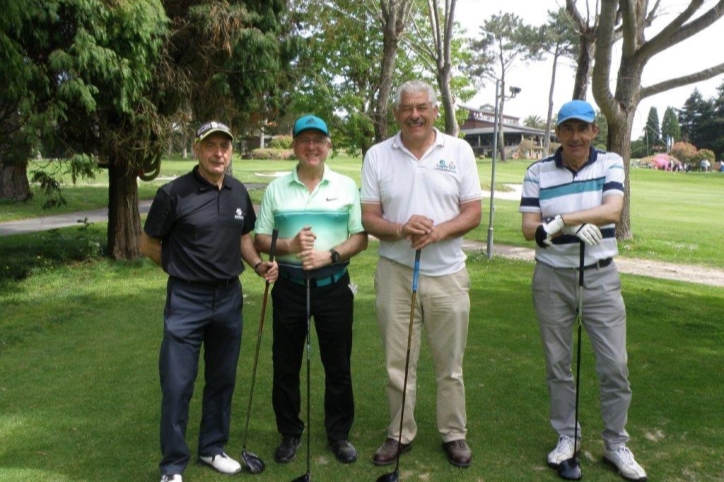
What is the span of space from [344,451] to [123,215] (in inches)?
375

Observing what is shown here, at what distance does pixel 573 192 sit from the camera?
4.12 metres

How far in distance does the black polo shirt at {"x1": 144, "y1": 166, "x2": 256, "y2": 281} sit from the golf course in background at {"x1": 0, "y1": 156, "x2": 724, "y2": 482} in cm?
124

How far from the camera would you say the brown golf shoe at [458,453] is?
419 cm

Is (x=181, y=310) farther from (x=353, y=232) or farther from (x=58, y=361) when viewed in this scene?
(x=58, y=361)

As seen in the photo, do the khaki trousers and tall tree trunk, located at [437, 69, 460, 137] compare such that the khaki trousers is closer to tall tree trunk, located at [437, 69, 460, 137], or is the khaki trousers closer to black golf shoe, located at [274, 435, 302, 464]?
black golf shoe, located at [274, 435, 302, 464]

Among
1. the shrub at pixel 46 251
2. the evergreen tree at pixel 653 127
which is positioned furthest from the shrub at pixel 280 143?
the evergreen tree at pixel 653 127

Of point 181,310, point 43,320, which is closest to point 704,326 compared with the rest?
point 181,310

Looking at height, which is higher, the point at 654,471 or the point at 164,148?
the point at 164,148

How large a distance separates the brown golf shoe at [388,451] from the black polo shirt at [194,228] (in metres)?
1.42

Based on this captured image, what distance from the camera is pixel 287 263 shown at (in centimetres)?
419

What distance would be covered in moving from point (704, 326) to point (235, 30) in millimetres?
8116

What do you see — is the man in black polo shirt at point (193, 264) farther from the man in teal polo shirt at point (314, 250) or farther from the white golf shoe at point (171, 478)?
the man in teal polo shirt at point (314, 250)

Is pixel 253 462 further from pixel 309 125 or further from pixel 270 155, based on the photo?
pixel 270 155

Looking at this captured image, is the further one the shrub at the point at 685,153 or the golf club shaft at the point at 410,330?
the shrub at the point at 685,153
